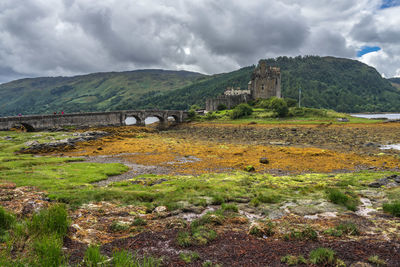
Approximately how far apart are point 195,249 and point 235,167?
19.6 meters

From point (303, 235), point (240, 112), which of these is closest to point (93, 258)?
point (303, 235)

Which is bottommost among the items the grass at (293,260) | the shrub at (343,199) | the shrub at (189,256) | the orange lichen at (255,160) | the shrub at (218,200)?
the orange lichen at (255,160)

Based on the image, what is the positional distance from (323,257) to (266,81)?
119 metres

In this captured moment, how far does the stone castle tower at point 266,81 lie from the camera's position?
11725 cm

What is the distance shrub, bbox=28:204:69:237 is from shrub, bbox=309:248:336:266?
25.4 feet

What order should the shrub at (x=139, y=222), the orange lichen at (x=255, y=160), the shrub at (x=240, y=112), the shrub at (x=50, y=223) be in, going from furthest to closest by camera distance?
the shrub at (x=240, y=112) → the orange lichen at (x=255, y=160) → the shrub at (x=139, y=222) → the shrub at (x=50, y=223)

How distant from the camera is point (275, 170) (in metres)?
25.5

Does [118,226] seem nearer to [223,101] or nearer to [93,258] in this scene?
[93,258]

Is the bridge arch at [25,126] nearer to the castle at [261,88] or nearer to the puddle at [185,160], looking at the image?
the puddle at [185,160]

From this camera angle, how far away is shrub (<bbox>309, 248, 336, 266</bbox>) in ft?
22.6

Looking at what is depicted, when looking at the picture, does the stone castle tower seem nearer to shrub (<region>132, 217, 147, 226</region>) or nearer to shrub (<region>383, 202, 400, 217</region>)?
shrub (<region>383, 202, 400, 217</region>)

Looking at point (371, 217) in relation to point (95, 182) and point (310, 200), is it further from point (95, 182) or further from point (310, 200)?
point (95, 182)

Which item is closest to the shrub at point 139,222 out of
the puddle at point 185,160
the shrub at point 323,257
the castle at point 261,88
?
the shrub at point 323,257

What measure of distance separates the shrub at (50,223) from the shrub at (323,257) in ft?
25.4
